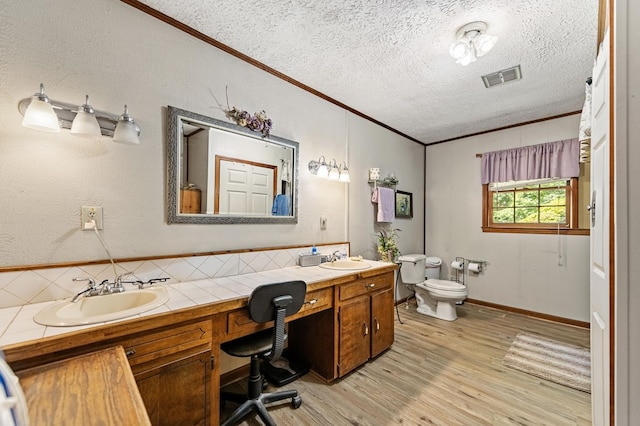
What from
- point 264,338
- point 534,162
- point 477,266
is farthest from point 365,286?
point 534,162

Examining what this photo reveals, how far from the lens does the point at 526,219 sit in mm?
3398

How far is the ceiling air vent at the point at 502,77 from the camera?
224 cm

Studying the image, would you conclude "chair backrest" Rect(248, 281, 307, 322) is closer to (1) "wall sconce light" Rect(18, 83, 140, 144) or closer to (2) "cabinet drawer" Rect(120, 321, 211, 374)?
(2) "cabinet drawer" Rect(120, 321, 211, 374)

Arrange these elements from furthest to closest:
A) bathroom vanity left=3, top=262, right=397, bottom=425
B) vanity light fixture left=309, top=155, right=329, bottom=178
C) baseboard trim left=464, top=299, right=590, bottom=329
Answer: baseboard trim left=464, top=299, right=590, bottom=329 → vanity light fixture left=309, top=155, right=329, bottom=178 → bathroom vanity left=3, top=262, right=397, bottom=425

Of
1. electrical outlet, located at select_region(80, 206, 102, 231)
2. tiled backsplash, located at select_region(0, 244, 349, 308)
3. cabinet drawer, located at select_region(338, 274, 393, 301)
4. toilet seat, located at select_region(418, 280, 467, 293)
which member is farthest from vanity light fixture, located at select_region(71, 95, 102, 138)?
toilet seat, located at select_region(418, 280, 467, 293)

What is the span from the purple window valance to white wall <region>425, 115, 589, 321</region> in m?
0.11

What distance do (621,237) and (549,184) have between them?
3.17 meters

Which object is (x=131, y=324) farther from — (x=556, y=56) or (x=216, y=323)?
(x=556, y=56)

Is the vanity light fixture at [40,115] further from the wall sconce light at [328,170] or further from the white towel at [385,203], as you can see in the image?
the white towel at [385,203]

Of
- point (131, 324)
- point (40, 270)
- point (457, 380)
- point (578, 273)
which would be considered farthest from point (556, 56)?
point (40, 270)

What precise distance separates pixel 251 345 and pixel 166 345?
51cm

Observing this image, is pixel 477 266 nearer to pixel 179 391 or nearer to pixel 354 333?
pixel 354 333

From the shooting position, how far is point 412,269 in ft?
11.3

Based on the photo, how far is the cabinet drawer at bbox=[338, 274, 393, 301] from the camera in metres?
2.02
